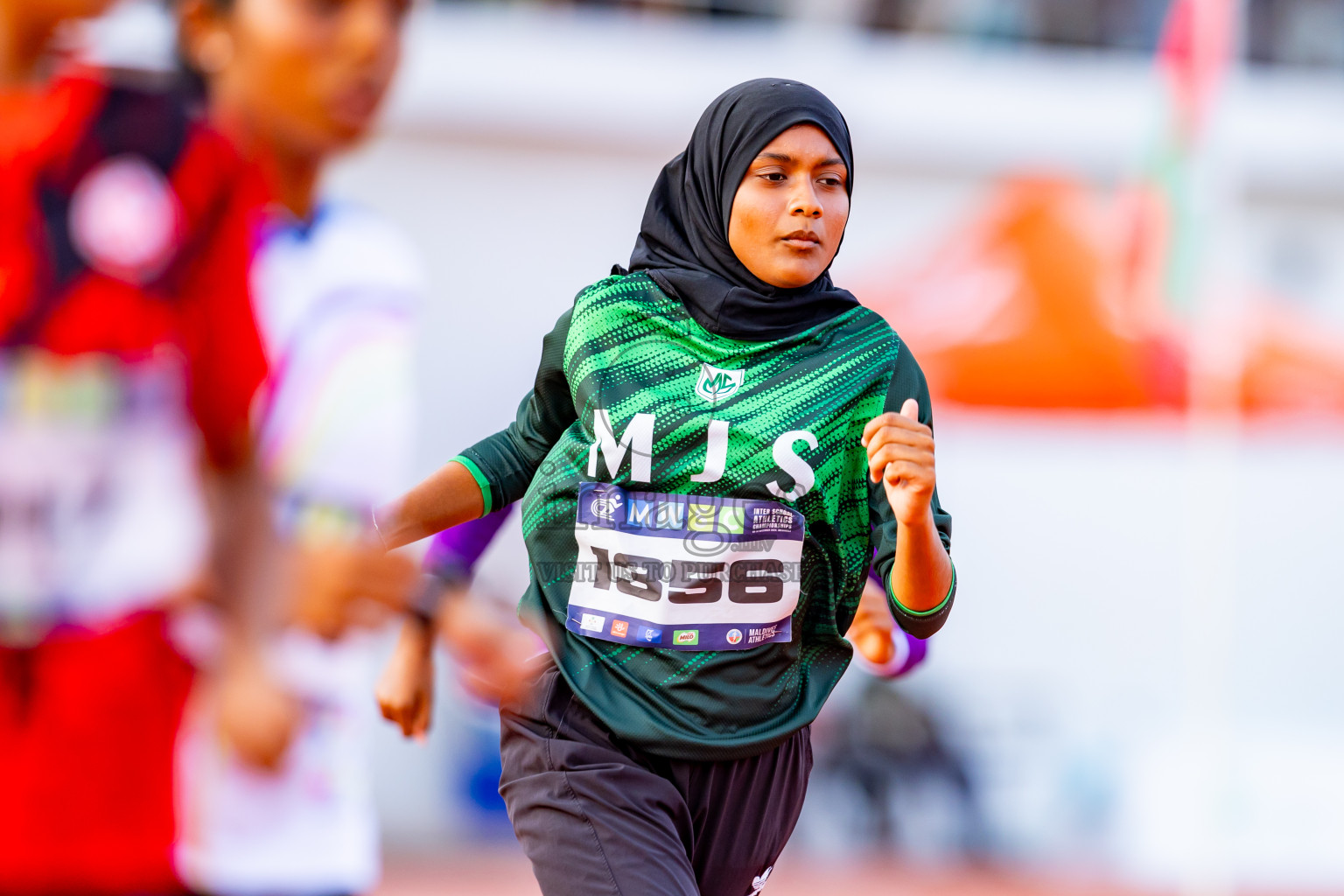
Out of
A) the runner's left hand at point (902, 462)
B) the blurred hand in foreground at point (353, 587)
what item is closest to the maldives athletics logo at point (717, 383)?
the runner's left hand at point (902, 462)

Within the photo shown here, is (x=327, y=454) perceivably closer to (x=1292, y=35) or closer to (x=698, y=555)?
(x=698, y=555)

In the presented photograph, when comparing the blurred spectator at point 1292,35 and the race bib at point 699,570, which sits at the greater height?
the blurred spectator at point 1292,35

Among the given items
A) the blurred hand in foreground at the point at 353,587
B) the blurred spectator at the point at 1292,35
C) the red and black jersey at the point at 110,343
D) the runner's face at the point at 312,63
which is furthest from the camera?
the blurred spectator at the point at 1292,35

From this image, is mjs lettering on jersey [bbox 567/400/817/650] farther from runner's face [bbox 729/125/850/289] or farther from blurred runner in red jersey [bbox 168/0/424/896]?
blurred runner in red jersey [bbox 168/0/424/896]

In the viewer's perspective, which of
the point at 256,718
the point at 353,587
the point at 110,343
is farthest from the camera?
the point at 110,343

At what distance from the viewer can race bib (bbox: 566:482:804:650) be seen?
2881mm

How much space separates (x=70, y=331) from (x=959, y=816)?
11954 millimetres

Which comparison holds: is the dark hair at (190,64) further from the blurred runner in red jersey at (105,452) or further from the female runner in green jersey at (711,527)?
the female runner in green jersey at (711,527)

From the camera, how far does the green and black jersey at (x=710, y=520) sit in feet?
9.48

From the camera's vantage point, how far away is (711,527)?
2879 mm

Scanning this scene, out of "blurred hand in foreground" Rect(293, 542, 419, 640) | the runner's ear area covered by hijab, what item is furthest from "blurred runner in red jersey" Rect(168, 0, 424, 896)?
"blurred hand in foreground" Rect(293, 542, 419, 640)

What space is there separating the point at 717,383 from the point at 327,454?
1.11 metres

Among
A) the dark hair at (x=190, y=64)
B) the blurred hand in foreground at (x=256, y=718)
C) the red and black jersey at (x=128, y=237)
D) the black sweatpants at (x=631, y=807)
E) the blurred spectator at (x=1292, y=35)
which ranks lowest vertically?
the black sweatpants at (x=631, y=807)

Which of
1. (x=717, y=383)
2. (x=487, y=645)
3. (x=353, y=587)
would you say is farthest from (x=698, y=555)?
(x=353, y=587)
